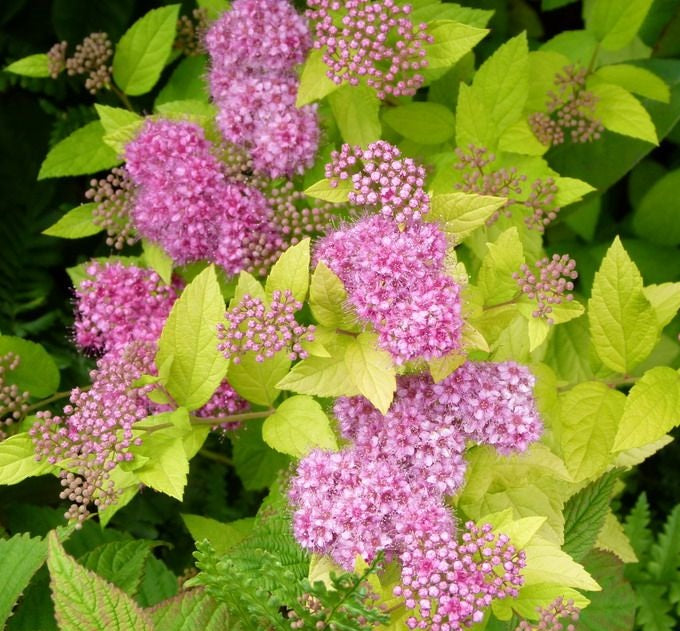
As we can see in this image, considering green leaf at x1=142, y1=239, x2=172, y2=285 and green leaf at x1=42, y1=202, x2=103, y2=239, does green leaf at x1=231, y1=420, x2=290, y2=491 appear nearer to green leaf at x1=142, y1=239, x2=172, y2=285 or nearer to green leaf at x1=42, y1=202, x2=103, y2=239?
green leaf at x1=142, y1=239, x2=172, y2=285

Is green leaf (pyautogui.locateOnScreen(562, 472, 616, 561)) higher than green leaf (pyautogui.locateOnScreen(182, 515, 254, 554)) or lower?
higher

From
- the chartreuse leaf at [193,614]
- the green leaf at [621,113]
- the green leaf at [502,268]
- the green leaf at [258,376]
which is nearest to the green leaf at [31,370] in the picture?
the green leaf at [258,376]

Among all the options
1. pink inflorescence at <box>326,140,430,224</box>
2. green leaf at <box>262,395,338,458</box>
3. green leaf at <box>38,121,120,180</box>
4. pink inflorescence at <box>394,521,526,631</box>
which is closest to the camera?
pink inflorescence at <box>394,521,526,631</box>

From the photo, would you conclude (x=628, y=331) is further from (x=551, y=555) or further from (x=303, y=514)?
(x=303, y=514)

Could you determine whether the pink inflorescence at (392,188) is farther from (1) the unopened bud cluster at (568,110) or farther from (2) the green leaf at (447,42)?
(1) the unopened bud cluster at (568,110)

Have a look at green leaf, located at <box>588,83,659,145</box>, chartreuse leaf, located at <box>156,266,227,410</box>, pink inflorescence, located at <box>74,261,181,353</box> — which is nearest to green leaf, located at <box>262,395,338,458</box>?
chartreuse leaf, located at <box>156,266,227,410</box>

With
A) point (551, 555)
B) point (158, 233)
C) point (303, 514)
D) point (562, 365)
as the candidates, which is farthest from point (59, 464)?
point (562, 365)
